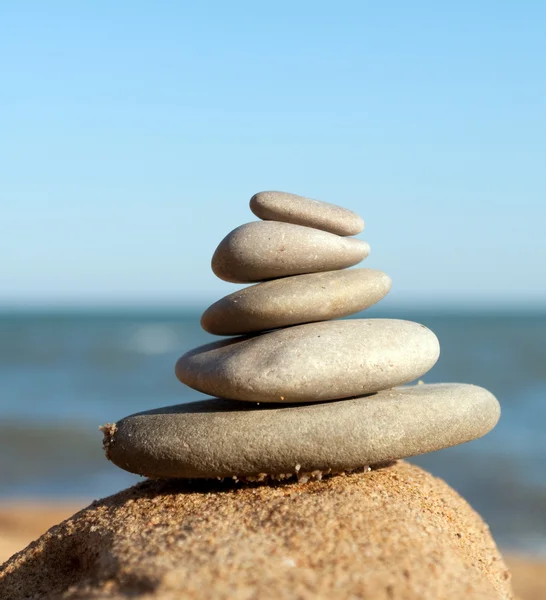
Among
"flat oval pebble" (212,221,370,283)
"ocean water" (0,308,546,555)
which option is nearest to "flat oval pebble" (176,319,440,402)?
"flat oval pebble" (212,221,370,283)

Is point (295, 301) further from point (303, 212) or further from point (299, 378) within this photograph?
point (303, 212)

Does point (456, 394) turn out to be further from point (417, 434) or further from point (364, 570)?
point (364, 570)

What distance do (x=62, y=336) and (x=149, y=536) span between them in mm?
Result: 41819

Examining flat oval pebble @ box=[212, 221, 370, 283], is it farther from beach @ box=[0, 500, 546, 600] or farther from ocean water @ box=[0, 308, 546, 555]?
ocean water @ box=[0, 308, 546, 555]

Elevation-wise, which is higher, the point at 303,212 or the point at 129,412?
the point at 129,412

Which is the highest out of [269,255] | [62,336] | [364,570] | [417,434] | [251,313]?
[62,336]

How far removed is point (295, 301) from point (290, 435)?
83cm

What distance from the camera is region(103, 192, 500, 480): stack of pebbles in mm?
4047

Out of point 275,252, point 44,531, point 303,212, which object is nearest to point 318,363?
point 275,252

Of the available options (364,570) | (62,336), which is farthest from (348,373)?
(62,336)

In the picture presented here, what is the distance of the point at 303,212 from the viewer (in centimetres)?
467

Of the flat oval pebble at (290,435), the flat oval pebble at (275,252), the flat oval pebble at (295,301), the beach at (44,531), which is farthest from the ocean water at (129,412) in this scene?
the flat oval pebble at (275,252)

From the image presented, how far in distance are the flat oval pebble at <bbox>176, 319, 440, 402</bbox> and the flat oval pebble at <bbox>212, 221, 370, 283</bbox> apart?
40 centimetres

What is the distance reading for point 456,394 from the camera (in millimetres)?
4512
